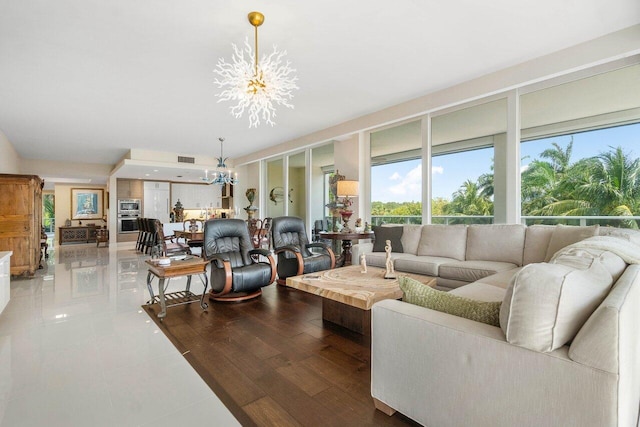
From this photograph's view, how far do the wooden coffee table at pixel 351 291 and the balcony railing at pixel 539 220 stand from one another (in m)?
2.15

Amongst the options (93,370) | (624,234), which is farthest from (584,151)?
(93,370)

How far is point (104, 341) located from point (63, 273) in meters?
4.30

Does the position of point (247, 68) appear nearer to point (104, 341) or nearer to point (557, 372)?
point (104, 341)

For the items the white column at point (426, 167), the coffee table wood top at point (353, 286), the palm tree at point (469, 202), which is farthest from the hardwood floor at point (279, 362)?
the palm tree at point (469, 202)

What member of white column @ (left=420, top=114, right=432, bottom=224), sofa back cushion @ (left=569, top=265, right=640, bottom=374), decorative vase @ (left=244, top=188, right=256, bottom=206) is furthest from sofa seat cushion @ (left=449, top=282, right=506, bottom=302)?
decorative vase @ (left=244, top=188, right=256, bottom=206)

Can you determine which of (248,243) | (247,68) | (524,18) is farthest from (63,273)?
(524,18)

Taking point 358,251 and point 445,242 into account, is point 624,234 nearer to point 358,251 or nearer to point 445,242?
point 445,242

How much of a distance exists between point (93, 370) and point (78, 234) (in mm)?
12364

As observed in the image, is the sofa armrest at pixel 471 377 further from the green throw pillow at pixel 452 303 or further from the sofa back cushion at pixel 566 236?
the sofa back cushion at pixel 566 236

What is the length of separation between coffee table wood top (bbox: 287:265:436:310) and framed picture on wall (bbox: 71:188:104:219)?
1336 centimetres

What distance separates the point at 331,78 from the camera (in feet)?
Answer: 13.6

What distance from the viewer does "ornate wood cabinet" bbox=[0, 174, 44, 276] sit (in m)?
5.24

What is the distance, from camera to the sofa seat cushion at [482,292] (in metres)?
2.28

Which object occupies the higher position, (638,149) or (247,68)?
(247,68)
